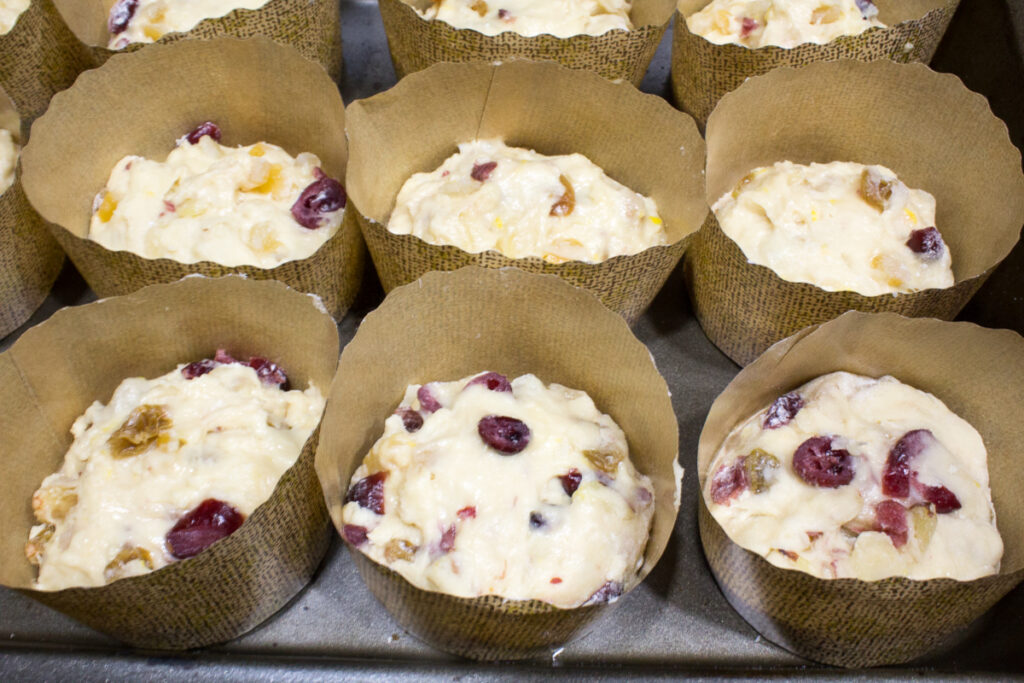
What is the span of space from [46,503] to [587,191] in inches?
61.0

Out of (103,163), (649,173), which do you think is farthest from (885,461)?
(103,163)

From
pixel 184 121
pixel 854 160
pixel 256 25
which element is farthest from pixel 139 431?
pixel 854 160

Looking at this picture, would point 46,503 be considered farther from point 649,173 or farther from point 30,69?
point 649,173

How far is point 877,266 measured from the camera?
2395mm

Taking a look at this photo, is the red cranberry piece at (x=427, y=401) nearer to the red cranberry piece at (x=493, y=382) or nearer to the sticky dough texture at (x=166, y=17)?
the red cranberry piece at (x=493, y=382)

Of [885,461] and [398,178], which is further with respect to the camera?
[398,178]

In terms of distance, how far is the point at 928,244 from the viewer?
2398 millimetres

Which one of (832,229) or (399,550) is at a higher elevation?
(832,229)

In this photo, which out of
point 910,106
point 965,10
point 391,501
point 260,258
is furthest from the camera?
point 965,10

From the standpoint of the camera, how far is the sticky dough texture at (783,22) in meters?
2.78

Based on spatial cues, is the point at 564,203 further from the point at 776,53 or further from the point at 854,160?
the point at 854,160

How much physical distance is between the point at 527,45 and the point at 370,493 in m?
1.37

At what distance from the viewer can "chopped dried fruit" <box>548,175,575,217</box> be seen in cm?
241

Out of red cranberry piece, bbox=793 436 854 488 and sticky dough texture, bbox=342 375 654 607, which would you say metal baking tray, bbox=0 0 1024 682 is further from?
red cranberry piece, bbox=793 436 854 488
